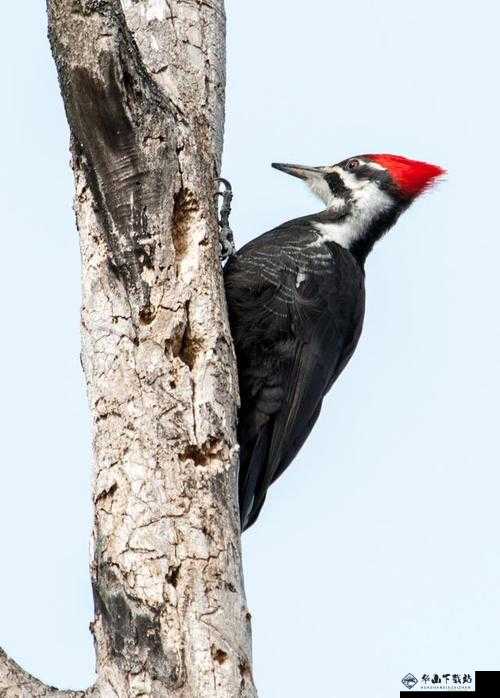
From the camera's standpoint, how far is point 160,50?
4.06m

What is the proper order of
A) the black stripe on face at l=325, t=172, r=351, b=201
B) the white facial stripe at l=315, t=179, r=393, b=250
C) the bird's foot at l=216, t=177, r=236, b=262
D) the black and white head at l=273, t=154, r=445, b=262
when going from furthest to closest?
1. the black stripe on face at l=325, t=172, r=351, b=201
2. the black and white head at l=273, t=154, r=445, b=262
3. the white facial stripe at l=315, t=179, r=393, b=250
4. the bird's foot at l=216, t=177, r=236, b=262

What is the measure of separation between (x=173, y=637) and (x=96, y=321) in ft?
3.37

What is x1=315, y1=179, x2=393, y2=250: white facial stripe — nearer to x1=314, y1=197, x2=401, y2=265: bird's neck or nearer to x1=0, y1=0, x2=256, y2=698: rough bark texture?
x1=314, y1=197, x2=401, y2=265: bird's neck

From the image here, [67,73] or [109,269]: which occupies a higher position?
[67,73]

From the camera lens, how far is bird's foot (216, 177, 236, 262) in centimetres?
418

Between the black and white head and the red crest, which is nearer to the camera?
the black and white head

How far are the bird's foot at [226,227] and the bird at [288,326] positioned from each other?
64 mm

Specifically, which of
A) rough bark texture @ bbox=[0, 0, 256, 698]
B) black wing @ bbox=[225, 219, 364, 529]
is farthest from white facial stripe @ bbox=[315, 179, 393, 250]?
rough bark texture @ bbox=[0, 0, 256, 698]


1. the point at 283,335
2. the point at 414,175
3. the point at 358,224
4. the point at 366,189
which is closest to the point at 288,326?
the point at 283,335

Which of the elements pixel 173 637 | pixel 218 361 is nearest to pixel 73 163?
pixel 218 361

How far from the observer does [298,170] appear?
543cm

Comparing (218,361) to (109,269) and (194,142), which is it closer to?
(109,269)

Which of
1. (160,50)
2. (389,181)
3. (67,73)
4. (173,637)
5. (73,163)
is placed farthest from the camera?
(389,181)

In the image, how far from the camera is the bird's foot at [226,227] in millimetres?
4180
